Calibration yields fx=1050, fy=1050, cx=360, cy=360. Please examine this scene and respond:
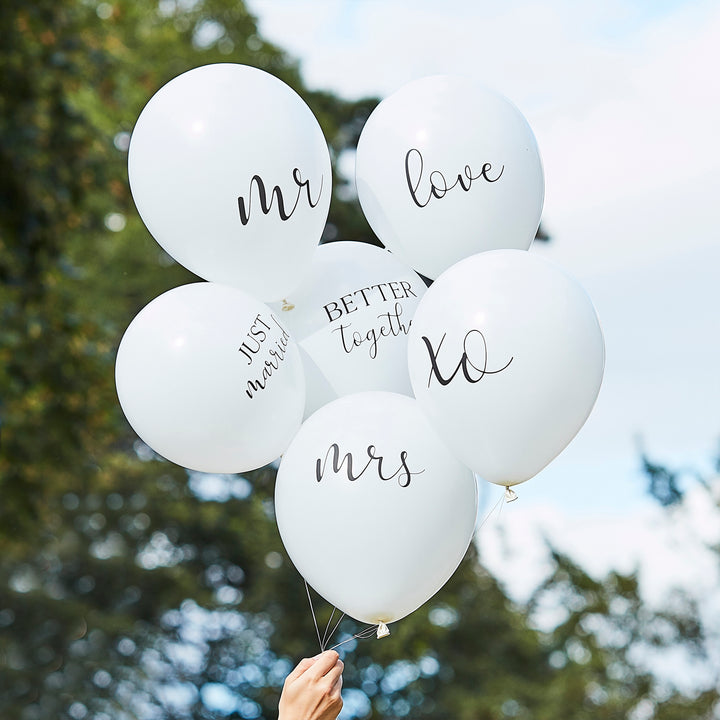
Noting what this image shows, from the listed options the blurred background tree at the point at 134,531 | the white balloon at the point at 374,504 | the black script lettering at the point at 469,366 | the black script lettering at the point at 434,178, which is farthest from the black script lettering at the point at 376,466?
the blurred background tree at the point at 134,531

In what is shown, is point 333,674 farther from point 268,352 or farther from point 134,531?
point 134,531

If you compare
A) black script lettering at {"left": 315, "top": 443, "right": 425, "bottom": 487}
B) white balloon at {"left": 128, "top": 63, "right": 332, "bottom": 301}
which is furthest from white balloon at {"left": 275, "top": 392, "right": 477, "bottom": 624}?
white balloon at {"left": 128, "top": 63, "right": 332, "bottom": 301}

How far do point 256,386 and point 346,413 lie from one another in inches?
7.4

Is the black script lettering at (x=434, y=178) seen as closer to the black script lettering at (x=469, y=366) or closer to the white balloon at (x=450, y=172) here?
the white balloon at (x=450, y=172)

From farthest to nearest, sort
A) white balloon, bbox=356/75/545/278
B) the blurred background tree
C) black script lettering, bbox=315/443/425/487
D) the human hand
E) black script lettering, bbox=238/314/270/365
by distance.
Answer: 1. the blurred background tree
2. white balloon, bbox=356/75/545/278
3. black script lettering, bbox=238/314/270/365
4. black script lettering, bbox=315/443/425/487
5. the human hand

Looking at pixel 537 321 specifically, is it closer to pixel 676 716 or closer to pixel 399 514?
pixel 399 514

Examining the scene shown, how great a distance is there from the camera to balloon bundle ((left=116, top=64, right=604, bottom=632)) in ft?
6.21

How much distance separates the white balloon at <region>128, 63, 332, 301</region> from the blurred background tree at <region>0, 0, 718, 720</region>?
3.89m

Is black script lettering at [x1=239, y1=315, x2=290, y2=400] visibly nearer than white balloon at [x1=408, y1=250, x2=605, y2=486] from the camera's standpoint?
No

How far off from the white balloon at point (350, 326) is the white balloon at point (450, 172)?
0.37 feet

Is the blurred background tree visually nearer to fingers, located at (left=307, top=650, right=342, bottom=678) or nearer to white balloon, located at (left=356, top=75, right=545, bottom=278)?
white balloon, located at (left=356, top=75, right=545, bottom=278)

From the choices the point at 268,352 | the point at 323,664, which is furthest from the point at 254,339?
the point at 323,664

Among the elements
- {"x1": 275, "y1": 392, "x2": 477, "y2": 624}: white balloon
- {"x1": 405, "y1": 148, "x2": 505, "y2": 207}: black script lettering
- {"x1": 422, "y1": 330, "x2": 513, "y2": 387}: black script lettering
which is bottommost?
{"x1": 275, "y1": 392, "x2": 477, "y2": 624}: white balloon

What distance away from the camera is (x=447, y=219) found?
87.6 inches
